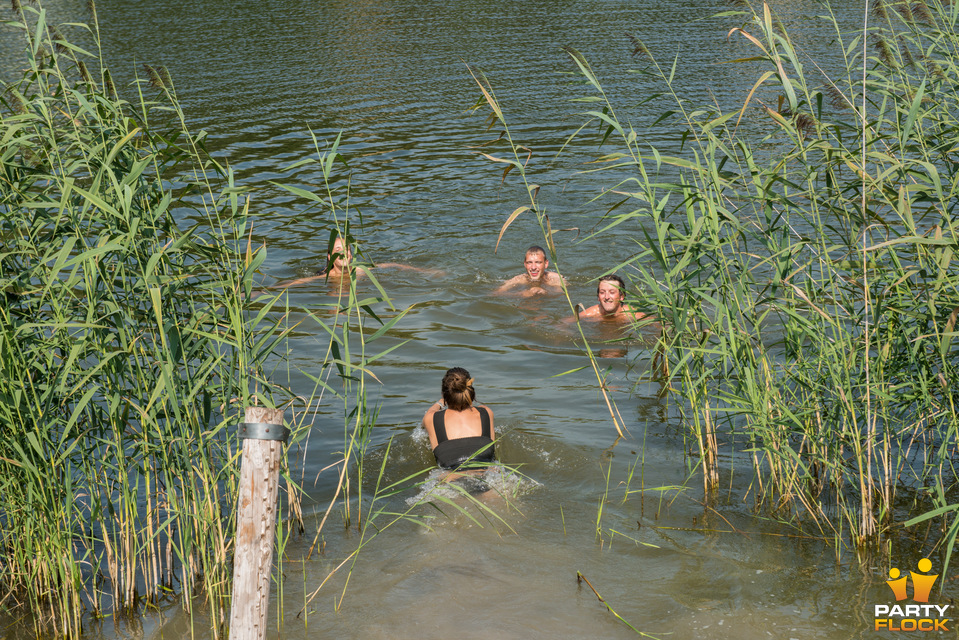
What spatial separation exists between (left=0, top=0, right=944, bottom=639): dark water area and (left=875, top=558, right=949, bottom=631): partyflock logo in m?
0.08

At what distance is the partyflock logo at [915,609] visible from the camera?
16.9 feet

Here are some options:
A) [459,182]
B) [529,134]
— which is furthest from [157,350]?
[529,134]

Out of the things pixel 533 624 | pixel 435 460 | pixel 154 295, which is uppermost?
pixel 154 295

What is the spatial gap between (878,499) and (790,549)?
69cm

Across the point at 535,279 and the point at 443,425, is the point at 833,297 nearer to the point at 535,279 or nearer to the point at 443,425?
the point at 443,425

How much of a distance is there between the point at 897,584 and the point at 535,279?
22.7ft

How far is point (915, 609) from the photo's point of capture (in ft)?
17.1

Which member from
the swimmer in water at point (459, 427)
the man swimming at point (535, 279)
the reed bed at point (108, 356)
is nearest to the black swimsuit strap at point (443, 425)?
the swimmer in water at point (459, 427)

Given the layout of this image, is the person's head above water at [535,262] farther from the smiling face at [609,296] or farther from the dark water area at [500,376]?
the smiling face at [609,296]

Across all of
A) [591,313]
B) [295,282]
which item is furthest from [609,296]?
[295,282]

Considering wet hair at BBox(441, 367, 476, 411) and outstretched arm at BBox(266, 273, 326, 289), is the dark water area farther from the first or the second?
wet hair at BBox(441, 367, 476, 411)

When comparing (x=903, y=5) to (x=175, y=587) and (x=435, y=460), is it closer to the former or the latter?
(x=435, y=460)

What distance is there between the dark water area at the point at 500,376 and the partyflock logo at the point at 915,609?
0.08m

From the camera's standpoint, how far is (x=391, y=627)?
217 inches
